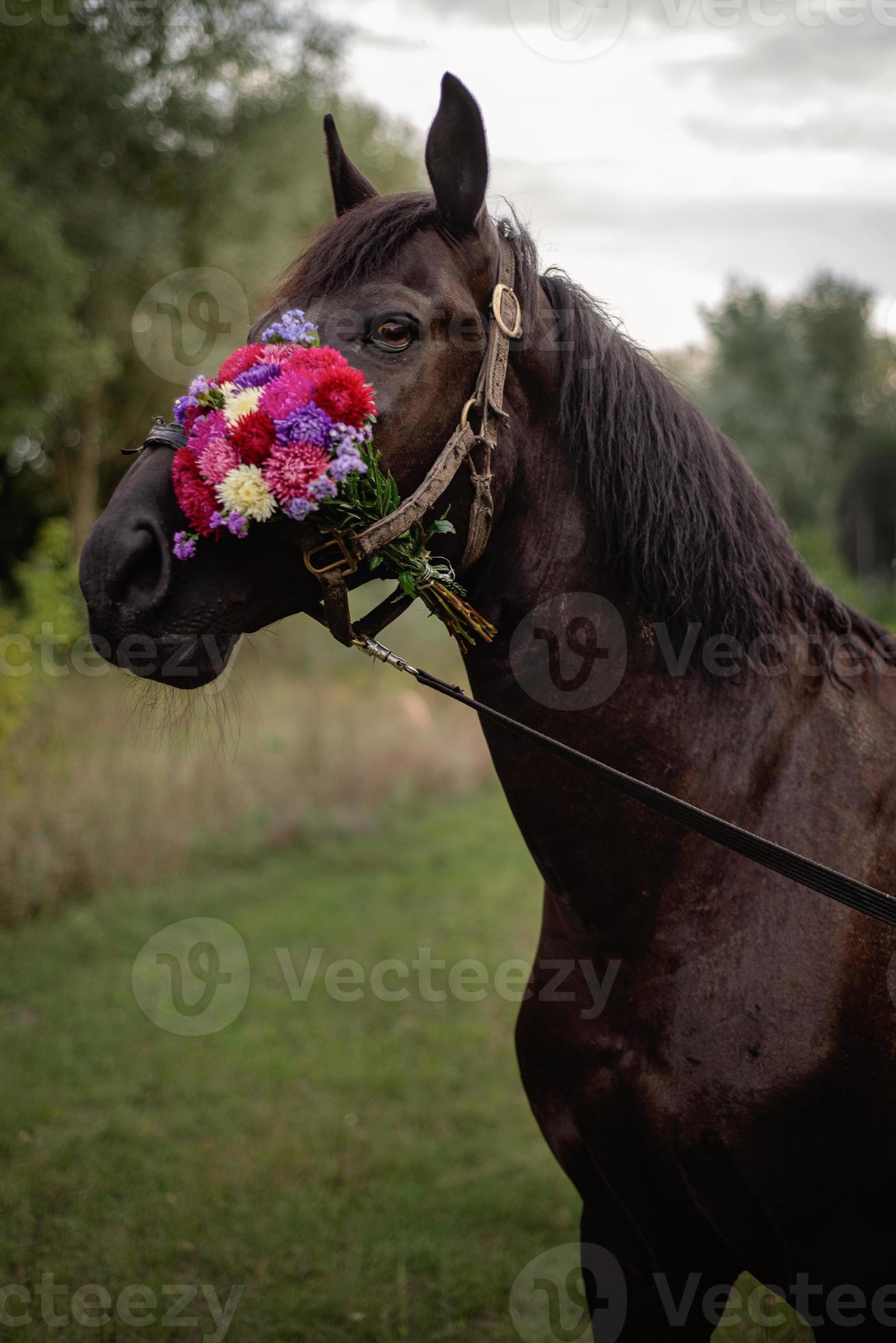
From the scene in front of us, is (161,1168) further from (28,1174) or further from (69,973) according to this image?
(69,973)

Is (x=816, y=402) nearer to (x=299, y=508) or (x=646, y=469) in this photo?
(x=646, y=469)

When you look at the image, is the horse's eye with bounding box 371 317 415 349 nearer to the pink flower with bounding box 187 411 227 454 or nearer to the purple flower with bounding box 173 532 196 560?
the pink flower with bounding box 187 411 227 454

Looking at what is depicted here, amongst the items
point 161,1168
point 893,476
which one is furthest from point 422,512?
point 893,476

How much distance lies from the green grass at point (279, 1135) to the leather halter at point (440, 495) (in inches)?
124

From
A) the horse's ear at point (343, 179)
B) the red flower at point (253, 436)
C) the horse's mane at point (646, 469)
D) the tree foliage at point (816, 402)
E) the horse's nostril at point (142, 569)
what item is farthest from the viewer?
the tree foliage at point (816, 402)

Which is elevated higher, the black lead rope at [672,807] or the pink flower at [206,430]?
the pink flower at [206,430]

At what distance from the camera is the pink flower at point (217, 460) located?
1865 mm

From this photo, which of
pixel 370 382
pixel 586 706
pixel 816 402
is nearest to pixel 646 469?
pixel 586 706

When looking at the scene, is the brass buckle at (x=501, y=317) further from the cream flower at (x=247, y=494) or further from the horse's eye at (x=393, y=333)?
the cream flower at (x=247, y=494)

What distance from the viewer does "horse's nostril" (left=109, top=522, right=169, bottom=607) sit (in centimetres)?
182

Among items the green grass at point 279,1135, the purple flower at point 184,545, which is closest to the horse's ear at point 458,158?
the purple flower at point 184,545

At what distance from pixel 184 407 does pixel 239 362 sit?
16 centimetres

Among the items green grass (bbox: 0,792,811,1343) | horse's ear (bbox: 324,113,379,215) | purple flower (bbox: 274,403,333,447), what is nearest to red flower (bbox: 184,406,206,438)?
purple flower (bbox: 274,403,333,447)

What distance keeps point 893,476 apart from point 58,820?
3515 centimetres
